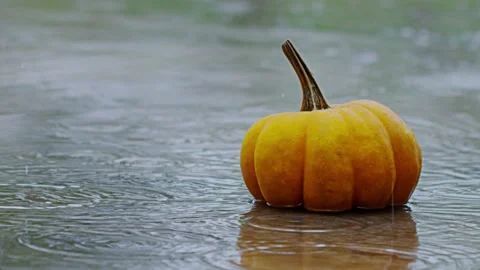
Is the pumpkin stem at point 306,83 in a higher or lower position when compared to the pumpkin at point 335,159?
higher

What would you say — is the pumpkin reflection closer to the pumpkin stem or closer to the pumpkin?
the pumpkin

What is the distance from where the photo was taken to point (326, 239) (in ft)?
9.68

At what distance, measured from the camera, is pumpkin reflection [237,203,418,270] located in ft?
8.78

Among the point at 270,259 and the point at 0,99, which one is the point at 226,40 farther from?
the point at 270,259

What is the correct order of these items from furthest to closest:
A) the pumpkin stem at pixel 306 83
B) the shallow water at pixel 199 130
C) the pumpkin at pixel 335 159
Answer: the pumpkin stem at pixel 306 83 → the pumpkin at pixel 335 159 → the shallow water at pixel 199 130

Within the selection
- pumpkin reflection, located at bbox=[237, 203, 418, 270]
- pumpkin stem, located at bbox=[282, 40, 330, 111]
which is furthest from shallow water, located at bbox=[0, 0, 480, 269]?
pumpkin stem, located at bbox=[282, 40, 330, 111]

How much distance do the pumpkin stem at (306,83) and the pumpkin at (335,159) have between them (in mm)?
25

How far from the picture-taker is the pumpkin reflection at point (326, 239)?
8.78ft

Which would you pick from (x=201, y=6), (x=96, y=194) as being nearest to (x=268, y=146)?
(x=96, y=194)

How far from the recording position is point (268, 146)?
3326mm

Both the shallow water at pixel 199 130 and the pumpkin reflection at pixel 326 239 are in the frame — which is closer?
the pumpkin reflection at pixel 326 239

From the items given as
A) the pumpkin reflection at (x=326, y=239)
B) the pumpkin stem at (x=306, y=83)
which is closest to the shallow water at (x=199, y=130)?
the pumpkin reflection at (x=326, y=239)

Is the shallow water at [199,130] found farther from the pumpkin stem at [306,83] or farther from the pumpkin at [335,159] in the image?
the pumpkin stem at [306,83]

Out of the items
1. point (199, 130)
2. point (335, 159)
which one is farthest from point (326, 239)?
point (199, 130)
